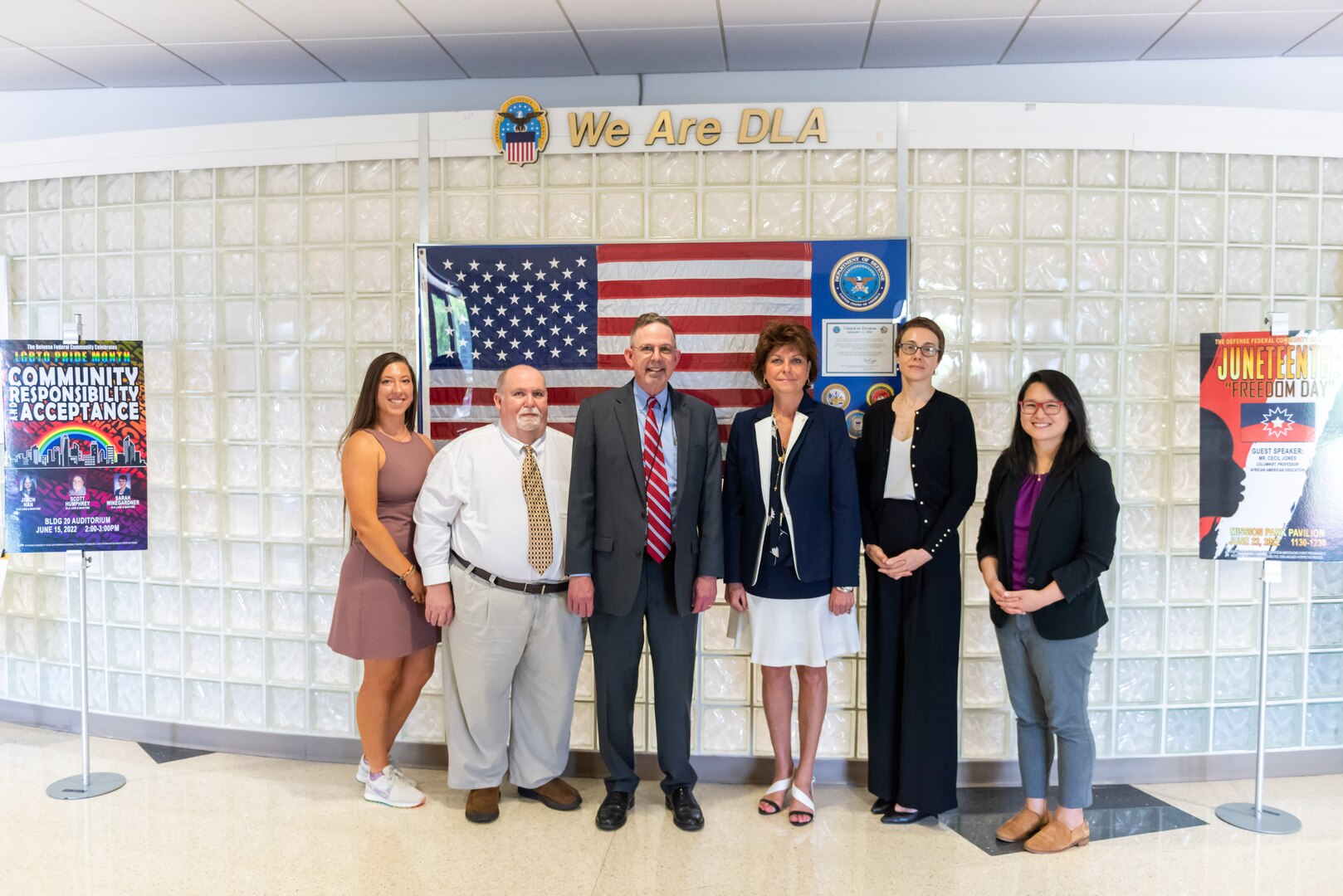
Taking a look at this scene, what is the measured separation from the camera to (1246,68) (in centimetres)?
398

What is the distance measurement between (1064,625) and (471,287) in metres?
2.79

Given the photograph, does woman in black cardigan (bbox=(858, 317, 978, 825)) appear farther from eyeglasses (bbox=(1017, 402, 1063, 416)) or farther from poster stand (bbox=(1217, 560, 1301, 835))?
poster stand (bbox=(1217, 560, 1301, 835))

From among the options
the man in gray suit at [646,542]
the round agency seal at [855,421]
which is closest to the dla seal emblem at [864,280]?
the round agency seal at [855,421]

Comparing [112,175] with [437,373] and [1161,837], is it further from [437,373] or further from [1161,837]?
[1161,837]

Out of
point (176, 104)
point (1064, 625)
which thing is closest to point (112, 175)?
point (176, 104)

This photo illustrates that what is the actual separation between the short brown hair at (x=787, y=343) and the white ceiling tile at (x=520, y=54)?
1.73 meters

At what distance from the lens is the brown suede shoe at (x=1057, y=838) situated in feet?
9.82

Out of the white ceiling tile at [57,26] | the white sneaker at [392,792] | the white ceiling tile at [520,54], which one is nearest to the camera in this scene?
the white sneaker at [392,792]

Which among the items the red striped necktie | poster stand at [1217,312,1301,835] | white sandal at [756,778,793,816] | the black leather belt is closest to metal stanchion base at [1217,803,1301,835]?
poster stand at [1217,312,1301,835]

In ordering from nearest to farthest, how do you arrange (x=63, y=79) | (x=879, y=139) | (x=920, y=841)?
1. (x=920, y=841)
2. (x=879, y=139)
3. (x=63, y=79)

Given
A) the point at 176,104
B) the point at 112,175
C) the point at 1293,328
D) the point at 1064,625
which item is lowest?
the point at 1064,625

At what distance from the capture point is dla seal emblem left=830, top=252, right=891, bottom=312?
3.55 metres

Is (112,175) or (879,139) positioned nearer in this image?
(879,139)

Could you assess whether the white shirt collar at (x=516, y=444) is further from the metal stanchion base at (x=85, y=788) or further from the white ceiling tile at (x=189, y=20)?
the metal stanchion base at (x=85, y=788)
